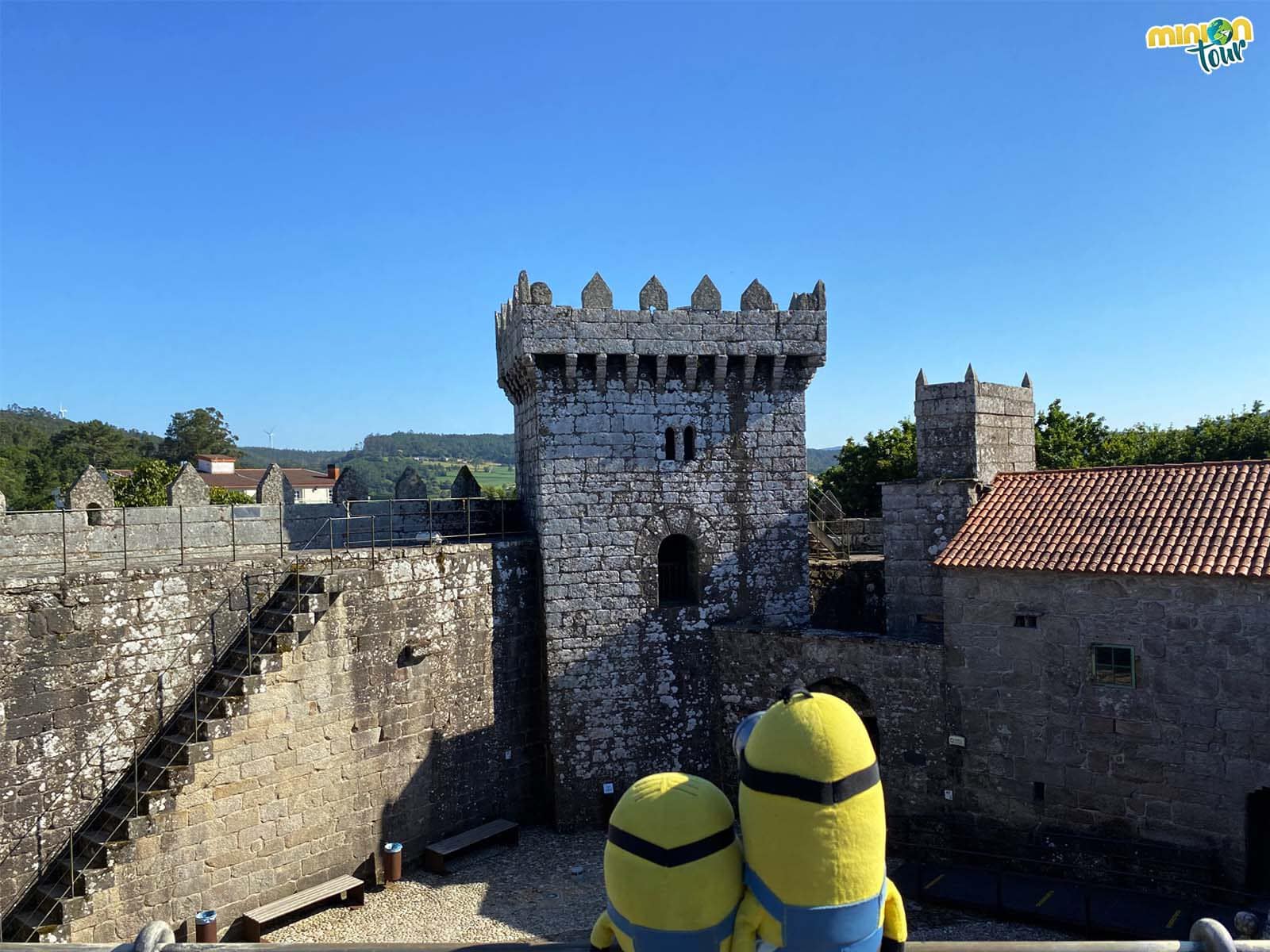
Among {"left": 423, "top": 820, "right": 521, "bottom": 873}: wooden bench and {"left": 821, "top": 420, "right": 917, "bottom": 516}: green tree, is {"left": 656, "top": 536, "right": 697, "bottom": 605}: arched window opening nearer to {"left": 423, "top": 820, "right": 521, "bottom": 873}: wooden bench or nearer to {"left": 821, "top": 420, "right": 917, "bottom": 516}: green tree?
{"left": 423, "top": 820, "right": 521, "bottom": 873}: wooden bench

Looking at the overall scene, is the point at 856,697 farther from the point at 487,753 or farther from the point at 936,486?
the point at 487,753

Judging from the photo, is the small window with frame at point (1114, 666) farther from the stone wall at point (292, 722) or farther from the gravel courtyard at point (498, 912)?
the stone wall at point (292, 722)

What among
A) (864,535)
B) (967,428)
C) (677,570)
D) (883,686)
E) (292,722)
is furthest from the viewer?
(864,535)

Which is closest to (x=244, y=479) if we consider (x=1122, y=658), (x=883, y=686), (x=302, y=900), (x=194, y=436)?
(x=194, y=436)

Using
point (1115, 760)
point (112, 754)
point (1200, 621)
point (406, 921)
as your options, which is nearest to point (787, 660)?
point (1115, 760)

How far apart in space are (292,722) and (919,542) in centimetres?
1068

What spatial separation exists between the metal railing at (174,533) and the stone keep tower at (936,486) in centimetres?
769

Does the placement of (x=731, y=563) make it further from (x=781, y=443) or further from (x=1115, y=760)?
(x=1115, y=760)

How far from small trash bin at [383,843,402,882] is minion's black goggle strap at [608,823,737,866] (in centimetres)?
1066

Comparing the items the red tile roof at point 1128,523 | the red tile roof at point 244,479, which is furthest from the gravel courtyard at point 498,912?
the red tile roof at point 244,479

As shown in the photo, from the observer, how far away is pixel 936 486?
15.8m

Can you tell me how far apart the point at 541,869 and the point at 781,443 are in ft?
28.3

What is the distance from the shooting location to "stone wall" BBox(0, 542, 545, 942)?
1053cm

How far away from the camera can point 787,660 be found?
15773 mm
